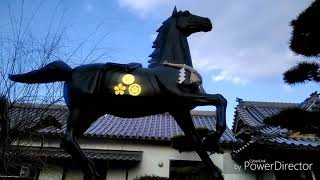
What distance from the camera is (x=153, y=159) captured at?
1419cm

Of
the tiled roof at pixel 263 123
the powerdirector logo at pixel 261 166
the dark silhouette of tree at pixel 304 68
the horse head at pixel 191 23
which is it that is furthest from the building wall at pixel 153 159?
the horse head at pixel 191 23

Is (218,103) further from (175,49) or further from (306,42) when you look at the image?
(306,42)

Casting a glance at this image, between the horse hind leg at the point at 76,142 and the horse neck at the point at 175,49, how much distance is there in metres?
1.14

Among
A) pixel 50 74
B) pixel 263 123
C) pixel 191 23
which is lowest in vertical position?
pixel 50 74

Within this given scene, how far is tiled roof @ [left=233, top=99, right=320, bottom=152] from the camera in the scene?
35.5ft

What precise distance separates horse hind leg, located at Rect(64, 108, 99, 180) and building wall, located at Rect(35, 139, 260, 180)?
1030 cm

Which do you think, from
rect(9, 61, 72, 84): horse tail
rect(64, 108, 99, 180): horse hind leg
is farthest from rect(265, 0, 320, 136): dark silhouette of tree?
rect(9, 61, 72, 84): horse tail

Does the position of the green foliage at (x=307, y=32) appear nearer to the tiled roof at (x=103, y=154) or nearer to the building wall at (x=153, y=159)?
the building wall at (x=153, y=159)

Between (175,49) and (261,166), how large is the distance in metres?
9.70

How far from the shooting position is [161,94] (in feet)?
12.6

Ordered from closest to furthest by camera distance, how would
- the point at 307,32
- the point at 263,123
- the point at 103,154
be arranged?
the point at 307,32, the point at 263,123, the point at 103,154

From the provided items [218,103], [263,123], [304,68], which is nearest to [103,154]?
[263,123]

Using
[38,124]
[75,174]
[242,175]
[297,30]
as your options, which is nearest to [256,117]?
[242,175]

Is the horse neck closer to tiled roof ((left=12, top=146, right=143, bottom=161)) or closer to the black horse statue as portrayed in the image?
the black horse statue
